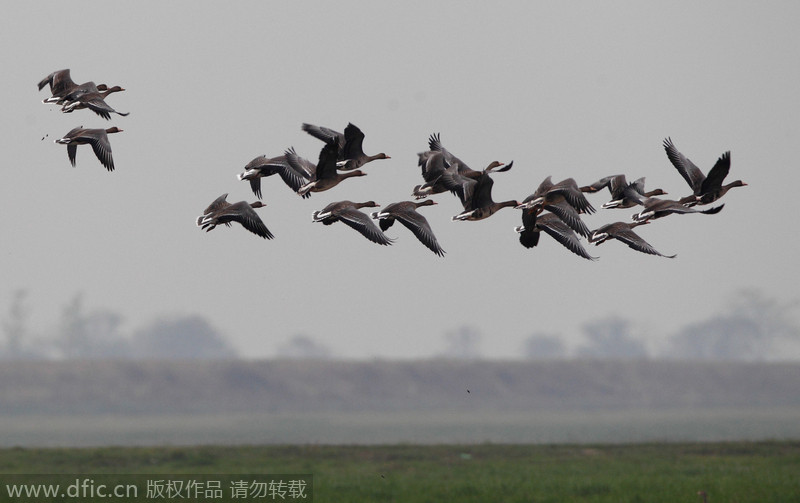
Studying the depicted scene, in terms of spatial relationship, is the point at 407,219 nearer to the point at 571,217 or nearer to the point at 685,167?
the point at 571,217

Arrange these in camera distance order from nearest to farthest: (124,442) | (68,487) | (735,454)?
(68,487) < (735,454) < (124,442)

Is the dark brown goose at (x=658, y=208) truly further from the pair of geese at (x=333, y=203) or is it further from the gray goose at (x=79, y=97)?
the gray goose at (x=79, y=97)

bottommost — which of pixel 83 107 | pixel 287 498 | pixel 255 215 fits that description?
pixel 287 498

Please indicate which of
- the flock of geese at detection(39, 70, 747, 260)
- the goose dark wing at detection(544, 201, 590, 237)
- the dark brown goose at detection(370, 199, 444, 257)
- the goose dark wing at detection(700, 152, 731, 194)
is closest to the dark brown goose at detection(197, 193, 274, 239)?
the flock of geese at detection(39, 70, 747, 260)

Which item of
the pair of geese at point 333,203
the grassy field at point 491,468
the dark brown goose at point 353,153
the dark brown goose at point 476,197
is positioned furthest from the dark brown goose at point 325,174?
the grassy field at point 491,468

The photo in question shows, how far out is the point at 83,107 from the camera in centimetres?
1800

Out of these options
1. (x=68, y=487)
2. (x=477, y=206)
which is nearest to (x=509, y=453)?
(x=68, y=487)

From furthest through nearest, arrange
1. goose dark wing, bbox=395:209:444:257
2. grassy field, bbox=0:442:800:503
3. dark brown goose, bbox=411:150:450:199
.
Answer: grassy field, bbox=0:442:800:503 < dark brown goose, bbox=411:150:450:199 < goose dark wing, bbox=395:209:444:257

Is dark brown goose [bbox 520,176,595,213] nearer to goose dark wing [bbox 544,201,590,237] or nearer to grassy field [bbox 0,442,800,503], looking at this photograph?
goose dark wing [bbox 544,201,590,237]

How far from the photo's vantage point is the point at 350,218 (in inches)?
613

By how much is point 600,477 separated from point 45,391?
277 feet

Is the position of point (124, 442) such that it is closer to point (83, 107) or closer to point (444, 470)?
point (444, 470)

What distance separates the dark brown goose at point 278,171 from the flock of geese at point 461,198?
16 millimetres

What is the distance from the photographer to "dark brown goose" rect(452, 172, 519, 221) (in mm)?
15680
